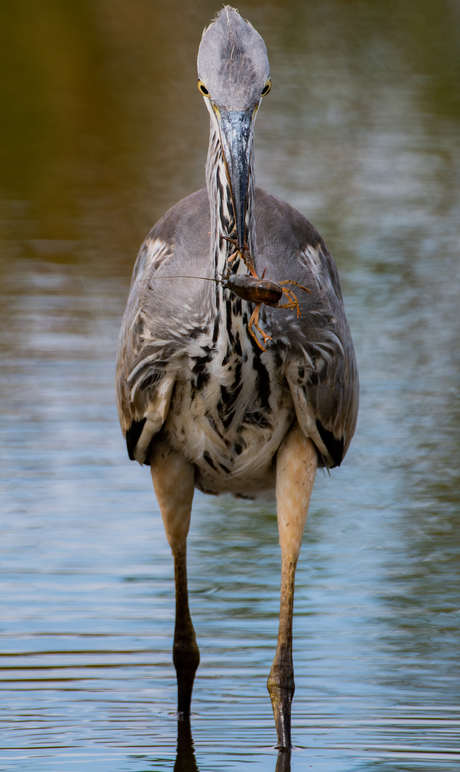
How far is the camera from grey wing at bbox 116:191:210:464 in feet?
18.6

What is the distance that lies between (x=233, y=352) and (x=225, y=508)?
12.1 feet

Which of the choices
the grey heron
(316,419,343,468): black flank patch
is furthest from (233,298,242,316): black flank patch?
(316,419,343,468): black flank patch

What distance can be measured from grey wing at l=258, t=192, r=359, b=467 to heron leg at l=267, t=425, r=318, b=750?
0.10m

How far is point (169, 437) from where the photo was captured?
6227 millimetres

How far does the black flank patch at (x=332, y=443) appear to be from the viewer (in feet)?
20.0

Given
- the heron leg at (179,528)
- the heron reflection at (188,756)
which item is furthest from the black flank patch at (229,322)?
the heron reflection at (188,756)

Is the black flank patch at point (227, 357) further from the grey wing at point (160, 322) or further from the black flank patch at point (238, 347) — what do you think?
the grey wing at point (160, 322)

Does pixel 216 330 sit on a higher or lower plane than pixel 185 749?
higher

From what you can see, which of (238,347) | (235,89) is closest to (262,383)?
(238,347)

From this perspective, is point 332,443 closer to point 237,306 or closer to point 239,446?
point 239,446

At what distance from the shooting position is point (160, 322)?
577cm

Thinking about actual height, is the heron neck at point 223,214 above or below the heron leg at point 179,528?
above

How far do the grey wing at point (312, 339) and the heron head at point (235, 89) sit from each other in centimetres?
66

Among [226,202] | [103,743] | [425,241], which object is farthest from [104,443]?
[425,241]
